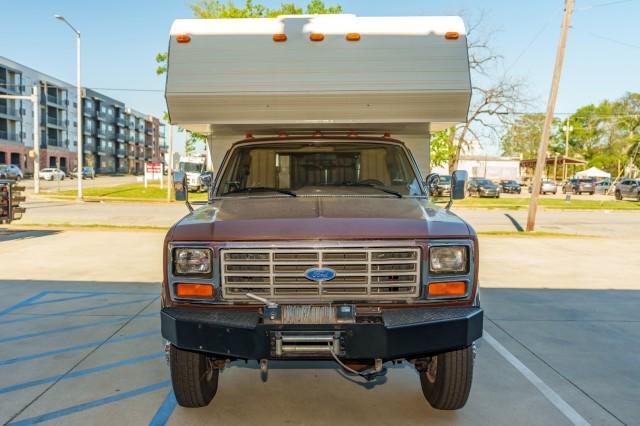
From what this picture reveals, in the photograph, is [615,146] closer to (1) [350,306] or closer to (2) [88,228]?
(2) [88,228]

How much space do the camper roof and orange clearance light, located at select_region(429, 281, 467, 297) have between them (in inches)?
87.4

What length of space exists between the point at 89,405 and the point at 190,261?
4.92ft

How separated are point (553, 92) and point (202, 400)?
52.3 feet

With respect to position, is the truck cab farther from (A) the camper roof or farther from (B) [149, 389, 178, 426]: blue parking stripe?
(B) [149, 389, 178, 426]: blue parking stripe

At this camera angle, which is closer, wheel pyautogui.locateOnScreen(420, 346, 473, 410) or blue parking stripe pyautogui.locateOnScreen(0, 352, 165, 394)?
wheel pyautogui.locateOnScreen(420, 346, 473, 410)

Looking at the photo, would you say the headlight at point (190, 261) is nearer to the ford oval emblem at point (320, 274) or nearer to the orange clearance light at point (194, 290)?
the orange clearance light at point (194, 290)

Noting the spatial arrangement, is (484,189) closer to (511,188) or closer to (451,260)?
(511,188)

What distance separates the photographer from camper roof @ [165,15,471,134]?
5.18 m

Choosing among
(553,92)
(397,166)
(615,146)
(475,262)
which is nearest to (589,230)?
(553,92)

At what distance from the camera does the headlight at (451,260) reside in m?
3.55

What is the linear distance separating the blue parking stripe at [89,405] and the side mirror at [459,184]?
9.99 ft

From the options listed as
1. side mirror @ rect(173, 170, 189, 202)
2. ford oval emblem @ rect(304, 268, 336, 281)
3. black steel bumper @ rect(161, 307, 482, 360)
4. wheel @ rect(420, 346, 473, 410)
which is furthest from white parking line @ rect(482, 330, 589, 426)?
side mirror @ rect(173, 170, 189, 202)

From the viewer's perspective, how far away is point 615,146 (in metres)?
92.2

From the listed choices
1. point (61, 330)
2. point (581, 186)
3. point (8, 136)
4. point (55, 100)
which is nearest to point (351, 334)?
point (61, 330)
